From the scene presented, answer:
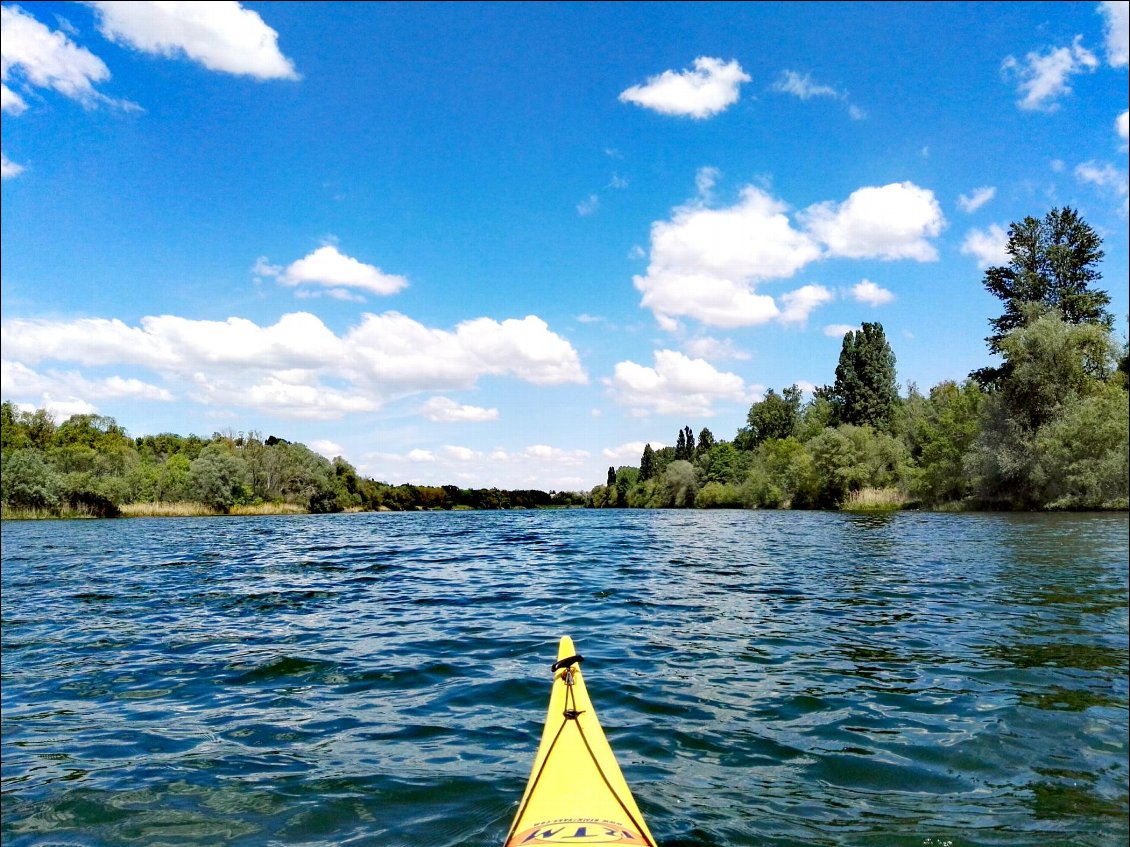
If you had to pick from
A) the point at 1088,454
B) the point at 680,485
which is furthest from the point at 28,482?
the point at 1088,454

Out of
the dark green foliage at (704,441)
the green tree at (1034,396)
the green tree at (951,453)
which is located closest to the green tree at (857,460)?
the green tree at (951,453)

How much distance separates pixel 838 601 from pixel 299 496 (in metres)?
94.7

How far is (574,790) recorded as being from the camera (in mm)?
5066

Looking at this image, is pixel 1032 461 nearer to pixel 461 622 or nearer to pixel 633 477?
pixel 461 622

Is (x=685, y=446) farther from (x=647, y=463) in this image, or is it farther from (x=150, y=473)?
(x=150, y=473)

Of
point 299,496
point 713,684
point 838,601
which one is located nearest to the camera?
point 713,684

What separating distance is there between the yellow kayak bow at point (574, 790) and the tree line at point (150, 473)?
80306mm

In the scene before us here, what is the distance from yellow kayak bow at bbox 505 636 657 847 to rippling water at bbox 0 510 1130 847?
1.69 feet

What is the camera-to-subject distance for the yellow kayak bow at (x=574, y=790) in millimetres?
4531

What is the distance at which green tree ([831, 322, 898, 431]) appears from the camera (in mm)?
87750

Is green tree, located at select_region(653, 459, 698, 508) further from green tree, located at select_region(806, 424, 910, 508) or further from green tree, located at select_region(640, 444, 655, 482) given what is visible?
green tree, located at select_region(806, 424, 910, 508)

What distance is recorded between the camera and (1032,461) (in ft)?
149

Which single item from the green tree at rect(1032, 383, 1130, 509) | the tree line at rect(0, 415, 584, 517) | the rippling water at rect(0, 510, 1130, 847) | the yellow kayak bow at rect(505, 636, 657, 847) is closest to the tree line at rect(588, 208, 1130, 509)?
the green tree at rect(1032, 383, 1130, 509)

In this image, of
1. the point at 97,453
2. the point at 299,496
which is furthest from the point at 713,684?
the point at 299,496
